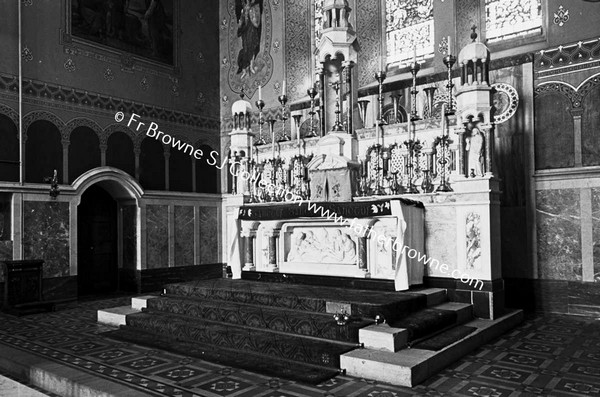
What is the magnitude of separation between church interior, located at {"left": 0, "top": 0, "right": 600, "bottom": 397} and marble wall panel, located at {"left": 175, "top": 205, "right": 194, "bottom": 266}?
0.16 feet

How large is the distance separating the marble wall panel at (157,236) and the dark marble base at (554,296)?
292 inches

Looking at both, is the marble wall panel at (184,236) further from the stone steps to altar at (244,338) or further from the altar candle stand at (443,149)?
the altar candle stand at (443,149)

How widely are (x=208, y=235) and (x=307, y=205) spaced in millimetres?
5535

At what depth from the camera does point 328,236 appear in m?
7.90

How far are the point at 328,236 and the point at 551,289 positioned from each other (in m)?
3.74

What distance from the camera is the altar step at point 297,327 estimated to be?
5141mm

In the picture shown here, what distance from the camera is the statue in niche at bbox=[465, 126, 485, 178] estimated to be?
708 cm

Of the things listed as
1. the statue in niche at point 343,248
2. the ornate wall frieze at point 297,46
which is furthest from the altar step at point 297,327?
the ornate wall frieze at point 297,46

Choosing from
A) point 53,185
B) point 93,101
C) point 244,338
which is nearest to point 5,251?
point 53,185

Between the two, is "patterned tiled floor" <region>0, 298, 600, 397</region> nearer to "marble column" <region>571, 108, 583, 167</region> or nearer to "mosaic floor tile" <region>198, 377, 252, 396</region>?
"mosaic floor tile" <region>198, 377, 252, 396</region>

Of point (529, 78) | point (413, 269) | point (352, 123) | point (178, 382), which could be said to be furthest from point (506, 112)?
point (178, 382)

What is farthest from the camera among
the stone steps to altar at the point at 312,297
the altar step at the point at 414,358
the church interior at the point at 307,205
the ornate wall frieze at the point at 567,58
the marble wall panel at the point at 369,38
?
the marble wall panel at the point at 369,38

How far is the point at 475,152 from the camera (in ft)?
23.5

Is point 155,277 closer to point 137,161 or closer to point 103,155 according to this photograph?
point 137,161
